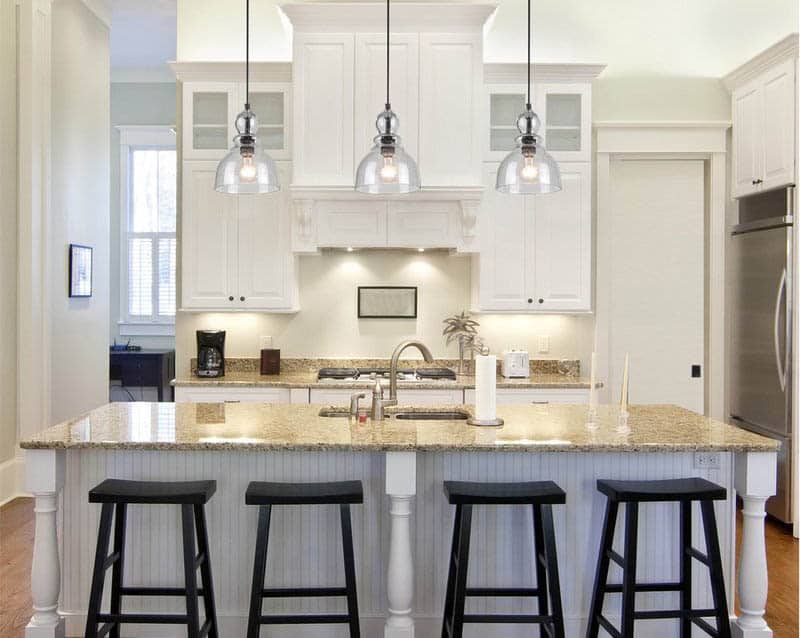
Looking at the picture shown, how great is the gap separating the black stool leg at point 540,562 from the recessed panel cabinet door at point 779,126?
2770 mm

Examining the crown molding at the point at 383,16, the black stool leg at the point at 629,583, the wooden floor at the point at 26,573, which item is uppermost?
the crown molding at the point at 383,16

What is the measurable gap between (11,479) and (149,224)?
3.85 meters

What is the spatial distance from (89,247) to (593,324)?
4082mm

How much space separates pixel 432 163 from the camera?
432 centimetres

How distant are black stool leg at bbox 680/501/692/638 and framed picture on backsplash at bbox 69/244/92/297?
15.0 ft

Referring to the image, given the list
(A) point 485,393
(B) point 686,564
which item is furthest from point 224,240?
(B) point 686,564

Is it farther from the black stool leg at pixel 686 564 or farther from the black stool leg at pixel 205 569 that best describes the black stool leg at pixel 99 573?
the black stool leg at pixel 686 564

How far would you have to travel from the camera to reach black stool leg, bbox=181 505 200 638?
2.27 meters

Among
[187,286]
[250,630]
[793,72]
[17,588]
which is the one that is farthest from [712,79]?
[17,588]

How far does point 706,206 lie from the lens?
4762mm

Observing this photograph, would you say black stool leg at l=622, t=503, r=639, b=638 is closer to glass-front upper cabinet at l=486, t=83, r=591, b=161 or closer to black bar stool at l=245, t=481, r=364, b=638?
black bar stool at l=245, t=481, r=364, b=638

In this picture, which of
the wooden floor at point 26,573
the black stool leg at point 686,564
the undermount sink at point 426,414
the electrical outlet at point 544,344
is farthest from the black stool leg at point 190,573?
the electrical outlet at point 544,344

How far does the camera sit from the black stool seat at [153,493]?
2.33 metres

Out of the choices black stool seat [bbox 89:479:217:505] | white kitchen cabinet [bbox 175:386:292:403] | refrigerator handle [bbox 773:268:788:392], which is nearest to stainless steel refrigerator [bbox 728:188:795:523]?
refrigerator handle [bbox 773:268:788:392]
